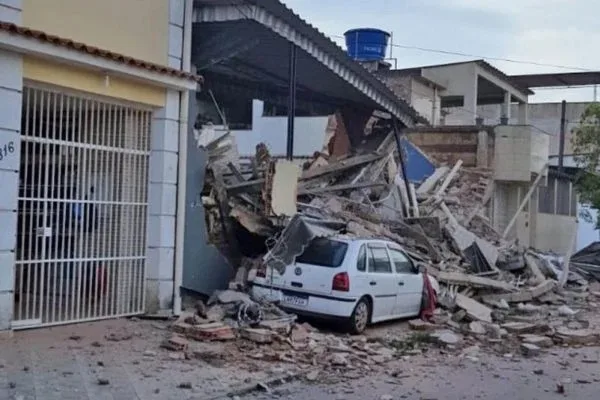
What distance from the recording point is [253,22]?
47.1 ft

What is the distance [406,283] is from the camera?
15.2 metres

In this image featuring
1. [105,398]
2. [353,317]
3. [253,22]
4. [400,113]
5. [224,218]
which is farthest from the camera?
[400,113]

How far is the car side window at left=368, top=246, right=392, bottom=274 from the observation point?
46.6 ft

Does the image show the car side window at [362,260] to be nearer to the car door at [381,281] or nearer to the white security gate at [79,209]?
the car door at [381,281]

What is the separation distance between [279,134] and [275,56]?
1050cm

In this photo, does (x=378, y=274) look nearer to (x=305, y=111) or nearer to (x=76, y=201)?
(x=76, y=201)

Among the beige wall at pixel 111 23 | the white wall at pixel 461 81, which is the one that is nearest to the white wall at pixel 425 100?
the white wall at pixel 461 81

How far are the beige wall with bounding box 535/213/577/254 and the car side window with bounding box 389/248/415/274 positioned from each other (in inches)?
699

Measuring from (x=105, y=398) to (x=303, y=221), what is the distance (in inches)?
248

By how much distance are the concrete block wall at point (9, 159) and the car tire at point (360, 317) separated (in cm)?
549

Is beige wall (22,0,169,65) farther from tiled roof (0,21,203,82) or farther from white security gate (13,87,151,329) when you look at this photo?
white security gate (13,87,151,329)

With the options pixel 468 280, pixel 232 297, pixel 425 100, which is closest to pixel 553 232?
pixel 425 100

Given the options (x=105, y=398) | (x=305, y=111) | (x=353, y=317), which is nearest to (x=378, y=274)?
(x=353, y=317)

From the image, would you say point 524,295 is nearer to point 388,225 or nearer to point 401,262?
point 388,225
